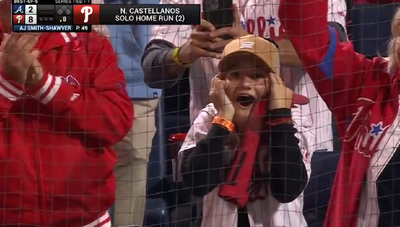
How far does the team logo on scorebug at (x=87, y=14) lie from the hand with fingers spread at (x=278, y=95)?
0.37m

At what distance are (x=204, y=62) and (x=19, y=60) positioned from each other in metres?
0.37

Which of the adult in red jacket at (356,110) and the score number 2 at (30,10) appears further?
the score number 2 at (30,10)

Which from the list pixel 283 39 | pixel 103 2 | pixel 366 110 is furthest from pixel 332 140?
pixel 103 2

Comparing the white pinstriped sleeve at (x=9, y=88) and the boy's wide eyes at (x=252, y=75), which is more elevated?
the boy's wide eyes at (x=252, y=75)

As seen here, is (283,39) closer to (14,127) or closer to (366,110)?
(366,110)

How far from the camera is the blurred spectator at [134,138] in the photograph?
146 cm

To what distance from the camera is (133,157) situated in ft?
4.83

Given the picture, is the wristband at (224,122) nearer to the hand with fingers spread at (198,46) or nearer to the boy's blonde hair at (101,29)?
the hand with fingers spread at (198,46)

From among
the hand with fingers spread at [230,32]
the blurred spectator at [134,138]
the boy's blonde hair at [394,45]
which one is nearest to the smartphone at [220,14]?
the hand with fingers spread at [230,32]

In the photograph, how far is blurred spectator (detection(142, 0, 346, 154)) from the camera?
1.44 m

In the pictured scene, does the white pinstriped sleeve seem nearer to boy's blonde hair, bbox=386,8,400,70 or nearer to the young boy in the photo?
the young boy

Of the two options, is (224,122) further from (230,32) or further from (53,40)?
(53,40)

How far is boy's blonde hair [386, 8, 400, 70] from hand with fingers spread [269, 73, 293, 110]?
7.9 inches

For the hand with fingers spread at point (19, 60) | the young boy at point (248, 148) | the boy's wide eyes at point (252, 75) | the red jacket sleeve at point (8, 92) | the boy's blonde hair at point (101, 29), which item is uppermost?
the boy's blonde hair at point (101, 29)
